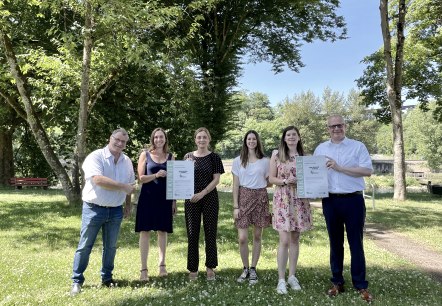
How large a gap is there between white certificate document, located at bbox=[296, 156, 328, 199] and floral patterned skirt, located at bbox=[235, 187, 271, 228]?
0.70 m

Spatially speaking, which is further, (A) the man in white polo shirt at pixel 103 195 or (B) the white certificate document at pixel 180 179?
(B) the white certificate document at pixel 180 179

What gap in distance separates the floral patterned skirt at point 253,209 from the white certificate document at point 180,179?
0.83m

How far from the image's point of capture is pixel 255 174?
5.50m

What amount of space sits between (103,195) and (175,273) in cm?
205

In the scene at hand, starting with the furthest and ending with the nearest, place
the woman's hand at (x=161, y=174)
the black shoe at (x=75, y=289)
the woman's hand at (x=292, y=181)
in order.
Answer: the woman's hand at (x=161, y=174), the woman's hand at (x=292, y=181), the black shoe at (x=75, y=289)

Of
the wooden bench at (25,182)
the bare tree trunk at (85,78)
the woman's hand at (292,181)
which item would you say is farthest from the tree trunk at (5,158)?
the woman's hand at (292,181)

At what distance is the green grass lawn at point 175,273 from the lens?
4.90m

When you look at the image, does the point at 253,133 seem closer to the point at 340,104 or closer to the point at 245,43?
the point at 245,43

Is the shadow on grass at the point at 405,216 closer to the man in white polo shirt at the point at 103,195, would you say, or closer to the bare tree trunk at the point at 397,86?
the bare tree trunk at the point at 397,86

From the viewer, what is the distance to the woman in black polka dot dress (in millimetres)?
5586

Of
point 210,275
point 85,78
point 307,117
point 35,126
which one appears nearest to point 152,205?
point 210,275

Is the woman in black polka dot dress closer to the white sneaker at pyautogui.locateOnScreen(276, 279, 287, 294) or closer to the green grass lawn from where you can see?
the green grass lawn

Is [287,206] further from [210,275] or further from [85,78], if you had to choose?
[85,78]

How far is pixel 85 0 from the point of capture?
8.94 meters
